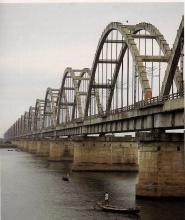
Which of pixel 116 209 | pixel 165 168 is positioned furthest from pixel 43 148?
pixel 116 209

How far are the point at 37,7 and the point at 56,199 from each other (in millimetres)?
27577

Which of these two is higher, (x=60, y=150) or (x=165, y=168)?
(x=60, y=150)

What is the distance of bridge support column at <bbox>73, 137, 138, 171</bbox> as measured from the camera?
292 ft

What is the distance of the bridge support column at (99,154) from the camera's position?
292 feet

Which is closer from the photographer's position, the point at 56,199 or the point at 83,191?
the point at 56,199

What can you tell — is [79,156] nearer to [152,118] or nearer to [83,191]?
[83,191]

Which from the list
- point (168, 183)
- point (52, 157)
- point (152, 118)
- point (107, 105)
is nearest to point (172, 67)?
point (152, 118)

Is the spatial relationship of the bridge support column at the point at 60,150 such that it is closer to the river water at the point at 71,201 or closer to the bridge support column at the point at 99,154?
the bridge support column at the point at 99,154

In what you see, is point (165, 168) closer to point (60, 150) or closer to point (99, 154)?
point (99, 154)

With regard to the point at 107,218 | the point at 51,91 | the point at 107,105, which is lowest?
the point at 107,218

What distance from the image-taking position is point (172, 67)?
45.9 meters

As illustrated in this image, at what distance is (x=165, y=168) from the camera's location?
4547cm

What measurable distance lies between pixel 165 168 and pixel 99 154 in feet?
145

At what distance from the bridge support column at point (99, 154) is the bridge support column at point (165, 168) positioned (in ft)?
140
